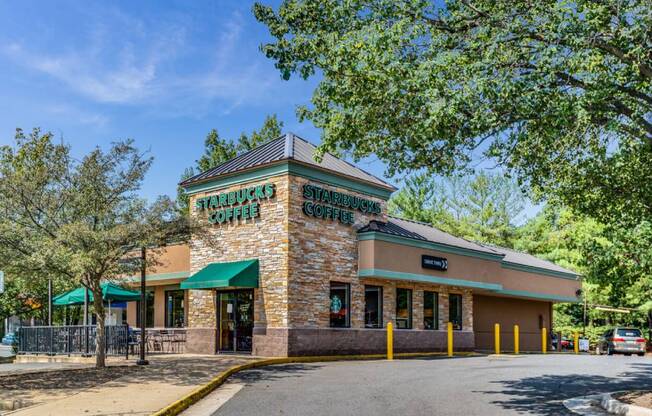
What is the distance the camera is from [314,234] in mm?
25328

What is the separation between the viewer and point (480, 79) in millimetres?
11727

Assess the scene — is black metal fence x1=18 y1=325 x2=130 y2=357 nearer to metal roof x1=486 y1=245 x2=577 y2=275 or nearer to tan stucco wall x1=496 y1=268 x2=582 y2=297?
tan stucco wall x1=496 y1=268 x2=582 y2=297

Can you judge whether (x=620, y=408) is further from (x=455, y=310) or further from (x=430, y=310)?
(x=455, y=310)

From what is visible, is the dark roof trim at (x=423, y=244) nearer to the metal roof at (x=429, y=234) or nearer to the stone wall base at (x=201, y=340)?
the metal roof at (x=429, y=234)

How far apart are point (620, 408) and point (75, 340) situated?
62.5 ft

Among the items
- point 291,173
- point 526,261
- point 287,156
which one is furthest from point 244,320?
point 526,261

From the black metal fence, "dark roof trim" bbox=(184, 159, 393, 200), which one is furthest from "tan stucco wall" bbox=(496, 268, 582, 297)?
the black metal fence

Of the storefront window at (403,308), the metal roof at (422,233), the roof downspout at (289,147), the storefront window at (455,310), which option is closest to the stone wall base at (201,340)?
the metal roof at (422,233)

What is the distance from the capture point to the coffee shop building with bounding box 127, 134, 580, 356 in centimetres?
2450

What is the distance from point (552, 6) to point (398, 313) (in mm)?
18088

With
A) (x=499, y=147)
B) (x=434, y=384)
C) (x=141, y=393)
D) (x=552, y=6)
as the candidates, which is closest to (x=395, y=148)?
(x=499, y=147)

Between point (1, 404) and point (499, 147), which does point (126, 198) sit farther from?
point (499, 147)

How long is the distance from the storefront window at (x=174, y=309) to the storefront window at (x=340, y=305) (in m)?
7.67

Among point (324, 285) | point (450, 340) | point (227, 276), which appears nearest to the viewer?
point (227, 276)
